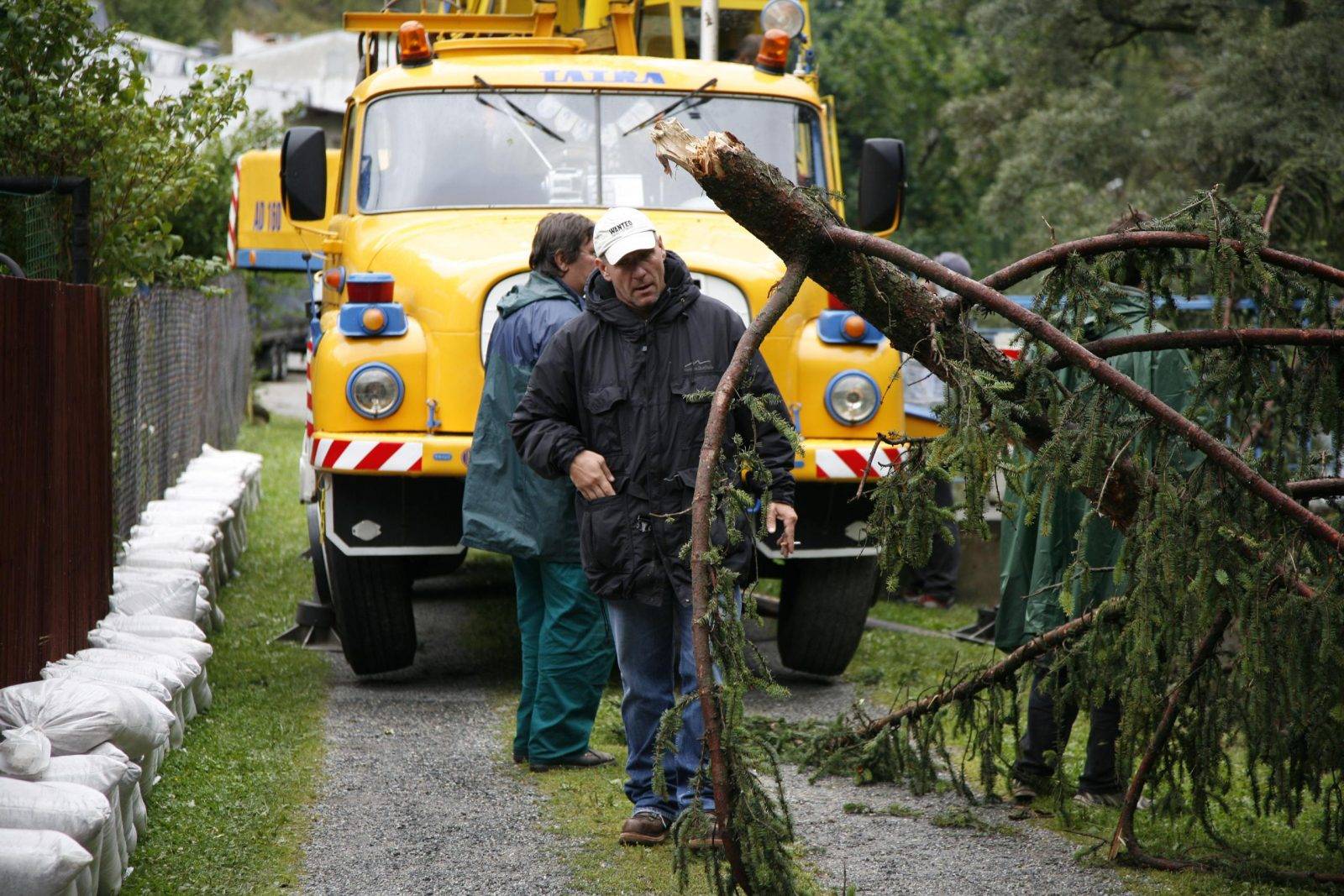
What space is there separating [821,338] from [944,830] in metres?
2.49

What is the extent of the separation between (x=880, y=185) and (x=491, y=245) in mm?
2038

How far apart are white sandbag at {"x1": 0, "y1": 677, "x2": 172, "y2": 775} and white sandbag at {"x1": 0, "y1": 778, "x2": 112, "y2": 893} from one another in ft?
1.21

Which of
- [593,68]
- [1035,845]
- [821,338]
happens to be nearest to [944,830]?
[1035,845]

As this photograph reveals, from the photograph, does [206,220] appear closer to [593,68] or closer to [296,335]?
[593,68]

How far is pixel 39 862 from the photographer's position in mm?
3719

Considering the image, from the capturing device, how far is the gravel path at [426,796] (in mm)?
4770

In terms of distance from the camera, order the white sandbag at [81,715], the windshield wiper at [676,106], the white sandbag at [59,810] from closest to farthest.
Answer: the white sandbag at [59,810]
the white sandbag at [81,715]
the windshield wiper at [676,106]

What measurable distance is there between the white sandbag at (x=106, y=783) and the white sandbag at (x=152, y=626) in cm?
179

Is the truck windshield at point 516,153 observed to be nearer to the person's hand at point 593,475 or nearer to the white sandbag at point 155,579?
the white sandbag at point 155,579

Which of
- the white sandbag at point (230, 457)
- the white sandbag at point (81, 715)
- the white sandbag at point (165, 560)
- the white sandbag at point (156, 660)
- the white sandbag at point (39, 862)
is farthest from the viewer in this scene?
the white sandbag at point (230, 457)

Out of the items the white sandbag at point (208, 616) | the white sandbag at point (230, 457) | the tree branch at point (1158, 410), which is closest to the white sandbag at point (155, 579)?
the white sandbag at point (208, 616)

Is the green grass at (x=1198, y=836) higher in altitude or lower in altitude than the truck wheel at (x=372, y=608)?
lower

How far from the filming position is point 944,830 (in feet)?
17.4

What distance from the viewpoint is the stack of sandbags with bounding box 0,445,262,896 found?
12.6ft
